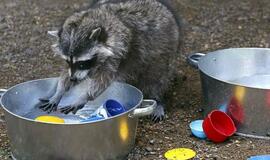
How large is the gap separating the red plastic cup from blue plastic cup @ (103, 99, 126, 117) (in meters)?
0.56

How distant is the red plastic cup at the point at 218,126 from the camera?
152 inches

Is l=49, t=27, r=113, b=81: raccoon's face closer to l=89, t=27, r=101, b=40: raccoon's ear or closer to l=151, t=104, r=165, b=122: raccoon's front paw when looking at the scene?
l=89, t=27, r=101, b=40: raccoon's ear

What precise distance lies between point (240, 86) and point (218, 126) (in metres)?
0.33

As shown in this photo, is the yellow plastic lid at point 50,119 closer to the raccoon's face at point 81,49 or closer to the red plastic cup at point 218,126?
the raccoon's face at point 81,49

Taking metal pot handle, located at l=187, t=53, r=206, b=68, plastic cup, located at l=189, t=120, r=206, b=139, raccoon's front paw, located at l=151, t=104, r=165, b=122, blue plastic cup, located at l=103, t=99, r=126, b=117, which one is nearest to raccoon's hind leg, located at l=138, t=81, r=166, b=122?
raccoon's front paw, located at l=151, t=104, r=165, b=122

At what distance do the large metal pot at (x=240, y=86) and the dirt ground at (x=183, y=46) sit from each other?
0.14m

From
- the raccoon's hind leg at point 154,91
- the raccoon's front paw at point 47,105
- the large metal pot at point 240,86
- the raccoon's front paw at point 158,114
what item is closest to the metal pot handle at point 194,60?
the large metal pot at point 240,86

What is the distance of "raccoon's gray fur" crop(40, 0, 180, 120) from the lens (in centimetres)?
385

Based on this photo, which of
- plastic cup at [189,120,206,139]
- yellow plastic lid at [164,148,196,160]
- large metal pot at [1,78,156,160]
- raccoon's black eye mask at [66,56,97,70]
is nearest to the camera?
large metal pot at [1,78,156,160]

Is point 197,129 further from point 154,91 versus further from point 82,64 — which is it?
point 82,64

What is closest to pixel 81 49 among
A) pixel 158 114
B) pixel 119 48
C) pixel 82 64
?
pixel 82 64

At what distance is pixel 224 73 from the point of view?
4.51 meters

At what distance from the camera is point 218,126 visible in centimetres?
396

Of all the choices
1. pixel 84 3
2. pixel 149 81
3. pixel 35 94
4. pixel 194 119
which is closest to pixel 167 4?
pixel 149 81
